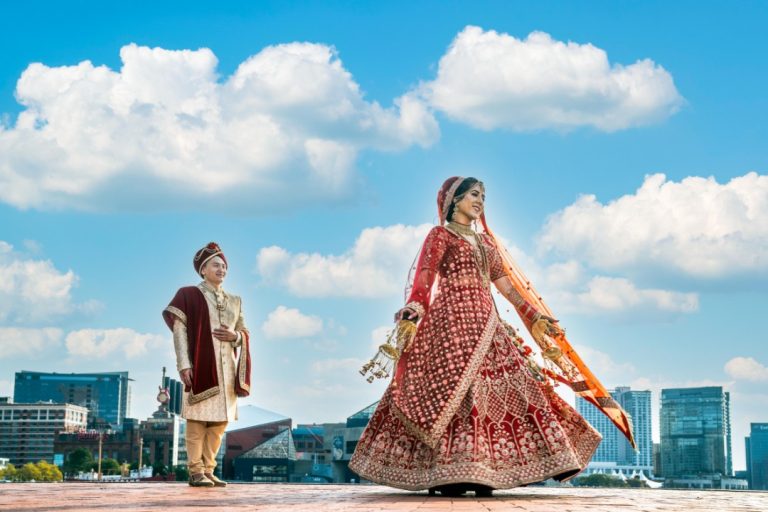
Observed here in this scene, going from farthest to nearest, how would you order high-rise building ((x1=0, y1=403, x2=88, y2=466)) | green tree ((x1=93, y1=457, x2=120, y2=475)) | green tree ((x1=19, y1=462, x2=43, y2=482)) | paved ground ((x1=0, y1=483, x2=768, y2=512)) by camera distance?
high-rise building ((x1=0, y1=403, x2=88, y2=466)) → green tree ((x1=93, y1=457, x2=120, y2=475)) → green tree ((x1=19, y1=462, x2=43, y2=482)) → paved ground ((x1=0, y1=483, x2=768, y2=512))

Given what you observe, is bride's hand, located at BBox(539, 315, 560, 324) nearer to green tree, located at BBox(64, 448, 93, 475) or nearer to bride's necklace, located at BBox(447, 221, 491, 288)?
bride's necklace, located at BBox(447, 221, 491, 288)

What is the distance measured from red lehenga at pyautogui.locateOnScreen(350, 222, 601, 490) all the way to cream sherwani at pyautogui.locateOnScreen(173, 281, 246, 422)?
2.07 metres

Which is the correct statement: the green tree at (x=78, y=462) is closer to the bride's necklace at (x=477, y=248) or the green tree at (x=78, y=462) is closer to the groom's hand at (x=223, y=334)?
the groom's hand at (x=223, y=334)

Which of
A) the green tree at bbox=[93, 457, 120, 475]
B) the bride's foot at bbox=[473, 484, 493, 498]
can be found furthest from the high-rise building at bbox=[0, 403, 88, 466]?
the bride's foot at bbox=[473, 484, 493, 498]

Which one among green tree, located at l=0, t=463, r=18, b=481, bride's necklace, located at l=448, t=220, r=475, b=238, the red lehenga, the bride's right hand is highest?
bride's necklace, located at l=448, t=220, r=475, b=238

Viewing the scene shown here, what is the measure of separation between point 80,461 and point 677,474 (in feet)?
332

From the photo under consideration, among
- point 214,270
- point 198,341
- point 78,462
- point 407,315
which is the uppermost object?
point 214,270

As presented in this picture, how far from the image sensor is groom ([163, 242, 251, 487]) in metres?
12.6

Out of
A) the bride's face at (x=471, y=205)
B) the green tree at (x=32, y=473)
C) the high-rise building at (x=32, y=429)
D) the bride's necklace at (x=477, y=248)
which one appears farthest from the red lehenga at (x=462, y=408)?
the high-rise building at (x=32, y=429)

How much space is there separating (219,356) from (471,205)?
3325 mm

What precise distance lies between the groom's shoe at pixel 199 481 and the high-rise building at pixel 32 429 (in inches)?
7293

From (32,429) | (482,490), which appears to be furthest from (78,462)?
(482,490)

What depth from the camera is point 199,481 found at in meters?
12.4

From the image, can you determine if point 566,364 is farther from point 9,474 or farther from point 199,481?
point 9,474
